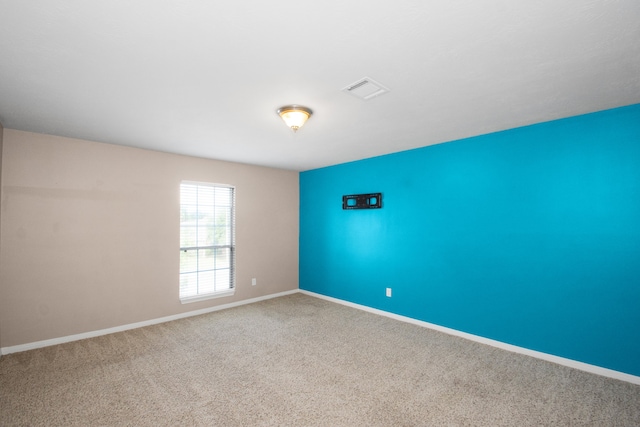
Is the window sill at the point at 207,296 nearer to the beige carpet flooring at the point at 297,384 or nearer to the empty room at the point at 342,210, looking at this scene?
the empty room at the point at 342,210

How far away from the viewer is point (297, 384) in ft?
8.47

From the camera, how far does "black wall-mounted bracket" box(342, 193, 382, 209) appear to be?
183 inches

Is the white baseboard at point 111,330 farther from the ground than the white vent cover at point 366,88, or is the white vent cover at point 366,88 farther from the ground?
the white vent cover at point 366,88

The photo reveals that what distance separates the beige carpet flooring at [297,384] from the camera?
2.15 meters

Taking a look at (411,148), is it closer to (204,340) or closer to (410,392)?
(410,392)

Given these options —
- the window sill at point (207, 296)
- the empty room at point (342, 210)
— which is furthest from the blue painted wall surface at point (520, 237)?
the window sill at point (207, 296)

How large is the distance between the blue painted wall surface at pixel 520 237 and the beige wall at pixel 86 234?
2783mm

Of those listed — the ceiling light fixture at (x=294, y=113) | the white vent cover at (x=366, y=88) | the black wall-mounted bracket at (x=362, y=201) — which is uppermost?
the white vent cover at (x=366, y=88)

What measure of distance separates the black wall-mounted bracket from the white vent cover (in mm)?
2361

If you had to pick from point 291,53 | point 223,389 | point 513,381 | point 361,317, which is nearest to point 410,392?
point 513,381

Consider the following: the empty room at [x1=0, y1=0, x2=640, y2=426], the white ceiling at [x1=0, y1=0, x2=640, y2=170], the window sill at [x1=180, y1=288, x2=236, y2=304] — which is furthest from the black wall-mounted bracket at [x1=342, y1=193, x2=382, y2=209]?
the window sill at [x1=180, y1=288, x2=236, y2=304]

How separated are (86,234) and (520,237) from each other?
205 inches

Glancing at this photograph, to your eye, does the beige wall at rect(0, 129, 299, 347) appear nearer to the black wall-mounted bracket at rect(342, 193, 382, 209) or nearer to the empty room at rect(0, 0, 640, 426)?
the empty room at rect(0, 0, 640, 426)

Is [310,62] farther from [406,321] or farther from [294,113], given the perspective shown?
[406,321]
